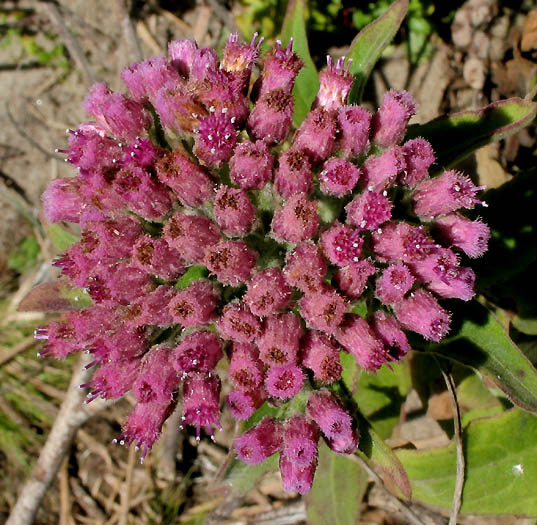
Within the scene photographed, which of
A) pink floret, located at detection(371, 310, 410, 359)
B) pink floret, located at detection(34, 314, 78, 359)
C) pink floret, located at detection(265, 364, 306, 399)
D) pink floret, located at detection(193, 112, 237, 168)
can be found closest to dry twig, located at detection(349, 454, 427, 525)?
pink floret, located at detection(371, 310, 410, 359)

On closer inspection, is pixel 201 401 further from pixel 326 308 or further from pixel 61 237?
pixel 61 237

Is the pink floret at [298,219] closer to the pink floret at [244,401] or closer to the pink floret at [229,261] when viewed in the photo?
the pink floret at [229,261]

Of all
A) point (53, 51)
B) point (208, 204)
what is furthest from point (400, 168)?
point (53, 51)

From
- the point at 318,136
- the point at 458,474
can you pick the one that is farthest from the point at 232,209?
the point at 458,474

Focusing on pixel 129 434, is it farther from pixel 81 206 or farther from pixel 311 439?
pixel 81 206

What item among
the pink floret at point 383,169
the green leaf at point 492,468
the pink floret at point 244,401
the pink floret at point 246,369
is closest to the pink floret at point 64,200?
the pink floret at point 246,369

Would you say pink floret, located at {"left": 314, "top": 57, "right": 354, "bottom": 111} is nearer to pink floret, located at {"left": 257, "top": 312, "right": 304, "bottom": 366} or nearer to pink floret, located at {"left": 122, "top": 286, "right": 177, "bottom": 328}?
pink floret, located at {"left": 257, "top": 312, "right": 304, "bottom": 366}

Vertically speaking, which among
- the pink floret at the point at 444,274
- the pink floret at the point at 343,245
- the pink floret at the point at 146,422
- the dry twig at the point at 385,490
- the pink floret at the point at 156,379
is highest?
the pink floret at the point at 343,245
